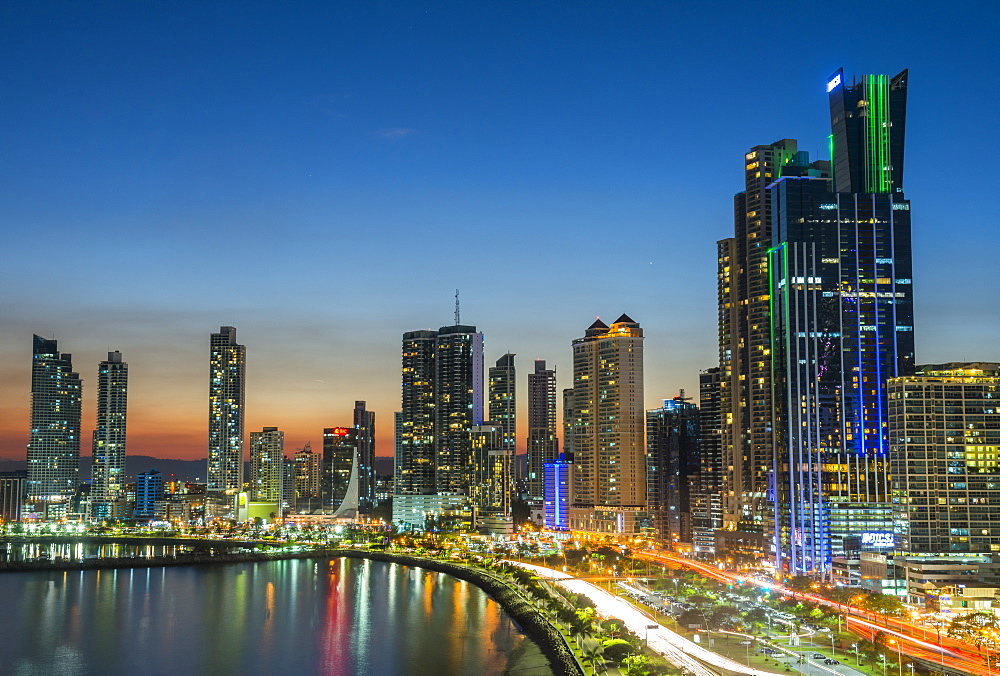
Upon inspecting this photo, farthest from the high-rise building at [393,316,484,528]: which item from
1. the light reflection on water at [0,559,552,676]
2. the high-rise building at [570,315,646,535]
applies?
the light reflection on water at [0,559,552,676]

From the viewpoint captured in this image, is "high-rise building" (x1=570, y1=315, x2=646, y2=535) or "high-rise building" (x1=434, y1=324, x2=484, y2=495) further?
"high-rise building" (x1=434, y1=324, x2=484, y2=495)

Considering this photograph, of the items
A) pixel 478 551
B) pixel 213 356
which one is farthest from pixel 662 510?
pixel 213 356

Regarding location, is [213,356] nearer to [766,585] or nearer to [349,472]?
[349,472]

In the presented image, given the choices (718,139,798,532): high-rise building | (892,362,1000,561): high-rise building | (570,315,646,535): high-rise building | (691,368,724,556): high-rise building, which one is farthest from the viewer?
(570,315,646,535): high-rise building

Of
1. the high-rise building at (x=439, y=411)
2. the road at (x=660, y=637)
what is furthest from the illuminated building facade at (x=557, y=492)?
the road at (x=660, y=637)

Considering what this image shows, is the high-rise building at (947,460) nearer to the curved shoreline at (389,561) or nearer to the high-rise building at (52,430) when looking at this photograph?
the curved shoreline at (389,561)

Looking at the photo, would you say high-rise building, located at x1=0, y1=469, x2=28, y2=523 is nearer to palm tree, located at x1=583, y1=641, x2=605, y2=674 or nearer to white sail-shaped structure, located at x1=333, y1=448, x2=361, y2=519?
white sail-shaped structure, located at x1=333, y1=448, x2=361, y2=519

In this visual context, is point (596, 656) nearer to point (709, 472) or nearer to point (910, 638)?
point (910, 638)
